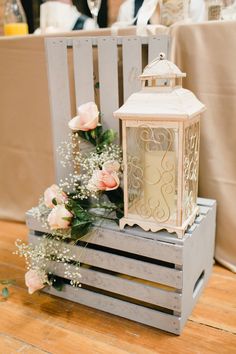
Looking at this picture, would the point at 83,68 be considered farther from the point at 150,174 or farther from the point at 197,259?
the point at 197,259

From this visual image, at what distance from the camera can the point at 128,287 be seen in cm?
110

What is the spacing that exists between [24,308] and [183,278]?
514mm

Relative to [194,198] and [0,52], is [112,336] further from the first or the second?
[0,52]

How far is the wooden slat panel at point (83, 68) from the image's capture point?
1.15 meters

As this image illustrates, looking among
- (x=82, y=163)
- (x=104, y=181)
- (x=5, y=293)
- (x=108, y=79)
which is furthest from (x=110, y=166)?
(x=5, y=293)

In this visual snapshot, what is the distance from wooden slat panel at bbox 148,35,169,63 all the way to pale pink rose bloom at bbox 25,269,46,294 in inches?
29.3

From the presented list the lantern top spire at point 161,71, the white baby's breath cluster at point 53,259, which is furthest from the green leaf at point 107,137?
the white baby's breath cluster at point 53,259

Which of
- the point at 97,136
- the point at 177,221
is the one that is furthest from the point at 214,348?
the point at 97,136

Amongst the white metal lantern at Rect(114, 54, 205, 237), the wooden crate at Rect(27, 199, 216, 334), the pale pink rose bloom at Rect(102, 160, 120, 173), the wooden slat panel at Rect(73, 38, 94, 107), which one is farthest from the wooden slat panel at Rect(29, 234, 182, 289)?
the wooden slat panel at Rect(73, 38, 94, 107)

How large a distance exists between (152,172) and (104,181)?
138 millimetres

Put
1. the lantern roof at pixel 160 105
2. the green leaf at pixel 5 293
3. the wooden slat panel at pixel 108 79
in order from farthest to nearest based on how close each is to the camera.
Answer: the green leaf at pixel 5 293 → the wooden slat panel at pixel 108 79 → the lantern roof at pixel 160 105

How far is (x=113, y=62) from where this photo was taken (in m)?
1.13

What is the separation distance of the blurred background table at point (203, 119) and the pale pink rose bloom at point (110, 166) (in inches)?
14.9

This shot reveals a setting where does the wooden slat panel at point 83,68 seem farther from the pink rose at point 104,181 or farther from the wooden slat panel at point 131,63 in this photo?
the pink rose at point 104,181
